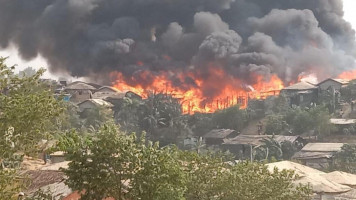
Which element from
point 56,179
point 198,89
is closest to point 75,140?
point 56,179

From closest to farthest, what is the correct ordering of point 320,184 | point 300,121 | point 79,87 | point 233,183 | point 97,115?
point 233,183
point 320,184
point 300,121
point 97,115
point 79,87

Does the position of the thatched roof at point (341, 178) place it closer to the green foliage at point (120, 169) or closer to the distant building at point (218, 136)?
the green foliage at point (120, 169)

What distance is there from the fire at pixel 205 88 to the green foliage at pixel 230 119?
35.0 feet

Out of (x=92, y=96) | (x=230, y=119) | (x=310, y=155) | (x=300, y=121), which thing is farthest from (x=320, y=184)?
(x=92, y=96)

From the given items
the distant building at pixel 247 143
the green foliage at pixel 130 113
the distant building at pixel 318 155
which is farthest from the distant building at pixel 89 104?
the distant building at pixel 318 155

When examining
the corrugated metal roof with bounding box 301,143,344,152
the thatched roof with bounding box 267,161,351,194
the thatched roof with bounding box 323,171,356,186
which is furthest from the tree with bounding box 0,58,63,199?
the corrugated metal roof with bounding box 301,143,344,152

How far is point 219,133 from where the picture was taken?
54.9 meters

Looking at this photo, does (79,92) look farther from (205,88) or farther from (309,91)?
(309,91)

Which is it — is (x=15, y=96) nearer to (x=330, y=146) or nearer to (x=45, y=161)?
(x=45, y=161)

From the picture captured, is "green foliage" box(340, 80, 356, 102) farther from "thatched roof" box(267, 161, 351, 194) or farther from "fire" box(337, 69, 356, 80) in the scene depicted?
"thatched roof" box(267, 161, 351, 194)

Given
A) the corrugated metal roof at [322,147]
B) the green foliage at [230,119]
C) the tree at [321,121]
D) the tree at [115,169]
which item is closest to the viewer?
the tree at [115,169]

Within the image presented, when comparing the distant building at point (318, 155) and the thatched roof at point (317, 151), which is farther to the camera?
the thatched roof at point (317, 151)

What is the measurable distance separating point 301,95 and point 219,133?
45.9 feet

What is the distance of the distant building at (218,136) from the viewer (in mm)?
53806
